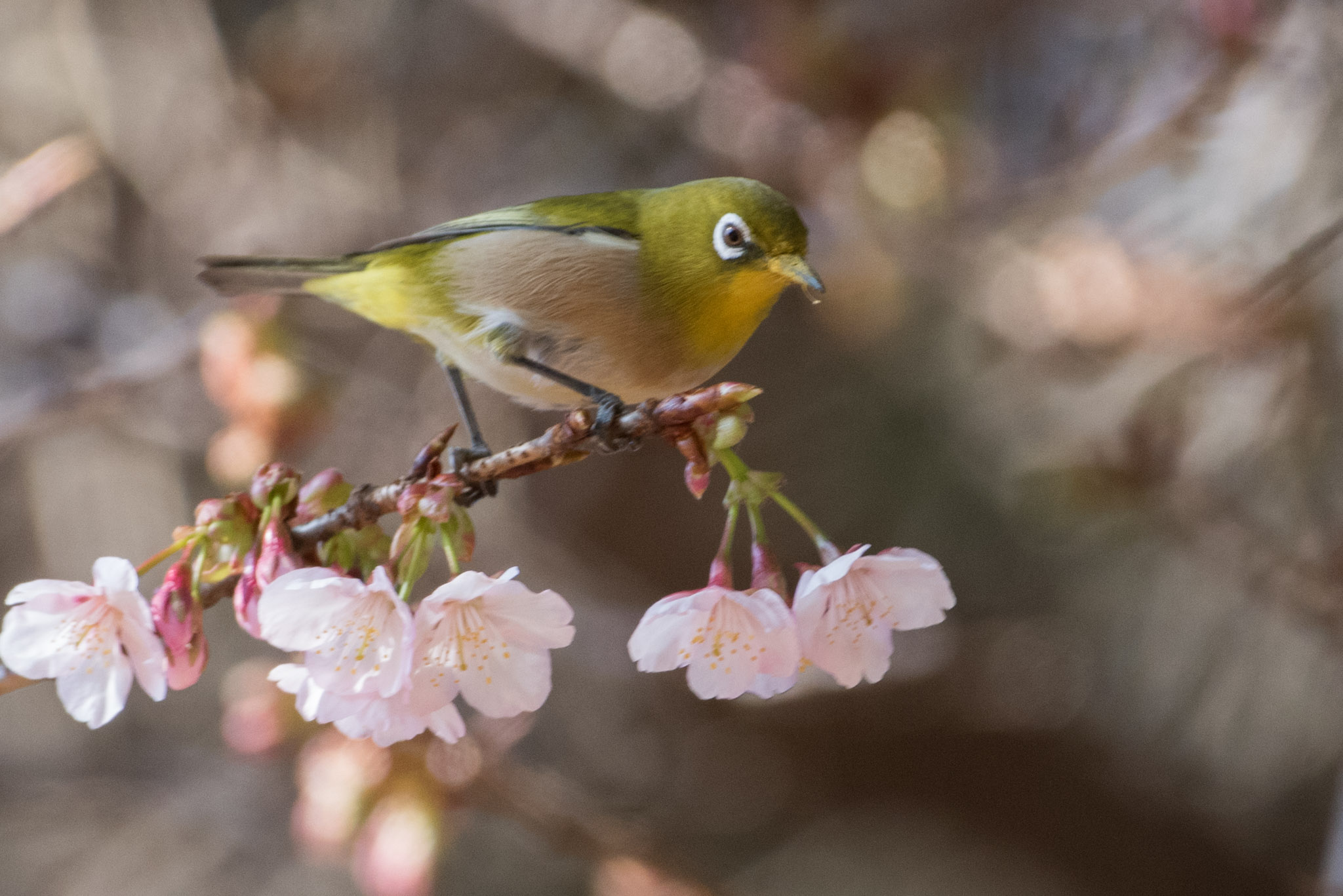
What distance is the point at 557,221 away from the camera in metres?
1.40

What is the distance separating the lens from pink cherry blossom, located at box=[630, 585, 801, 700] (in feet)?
2.94

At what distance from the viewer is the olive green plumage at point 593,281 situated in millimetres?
1285

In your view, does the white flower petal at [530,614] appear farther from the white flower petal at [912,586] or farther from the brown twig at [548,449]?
the white flower petal at [912,586]

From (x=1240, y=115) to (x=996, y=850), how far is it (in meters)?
2.26

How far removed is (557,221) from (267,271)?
434 millimetres

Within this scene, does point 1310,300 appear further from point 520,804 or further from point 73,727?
point 73,727

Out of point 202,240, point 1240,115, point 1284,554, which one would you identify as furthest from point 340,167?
point 1284,554

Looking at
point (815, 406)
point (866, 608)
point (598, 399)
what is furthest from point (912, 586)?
point (815, 406)

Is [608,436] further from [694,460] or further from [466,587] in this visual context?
[466,587]

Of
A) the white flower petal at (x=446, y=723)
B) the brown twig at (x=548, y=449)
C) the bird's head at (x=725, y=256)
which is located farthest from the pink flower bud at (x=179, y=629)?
the bird's head at (x=725, y=256)

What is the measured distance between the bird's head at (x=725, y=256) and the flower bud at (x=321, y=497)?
19.9 inches

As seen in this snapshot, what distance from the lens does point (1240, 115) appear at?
93.5 inches

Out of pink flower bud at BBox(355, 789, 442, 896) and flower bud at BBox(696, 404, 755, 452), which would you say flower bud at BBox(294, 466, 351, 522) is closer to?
flower bud at BBox(696, 404, 755, 452)

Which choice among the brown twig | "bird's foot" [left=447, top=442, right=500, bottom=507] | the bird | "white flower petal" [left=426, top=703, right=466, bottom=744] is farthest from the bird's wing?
"white flower petal" [left=426, top=703, right=466, bottom=744]
